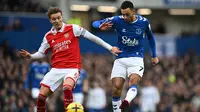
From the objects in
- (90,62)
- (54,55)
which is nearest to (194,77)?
(90,62)

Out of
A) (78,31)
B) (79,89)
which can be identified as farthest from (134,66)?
(79,89)

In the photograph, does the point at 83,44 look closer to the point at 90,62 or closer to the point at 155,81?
the point at 90,62

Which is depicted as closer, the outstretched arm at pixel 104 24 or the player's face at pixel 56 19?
the player's face at pixel 56 19

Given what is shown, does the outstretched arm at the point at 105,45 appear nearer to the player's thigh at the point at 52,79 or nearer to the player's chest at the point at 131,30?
the player's chest at the point at 131,30

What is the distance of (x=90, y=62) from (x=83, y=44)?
11.0 ft

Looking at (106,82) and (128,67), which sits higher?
(128,67)

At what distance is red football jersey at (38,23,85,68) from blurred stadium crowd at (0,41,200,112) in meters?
7.96

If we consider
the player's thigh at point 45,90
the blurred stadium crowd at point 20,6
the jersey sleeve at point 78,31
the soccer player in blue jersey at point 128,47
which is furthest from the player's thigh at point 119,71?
A: the blurred stadium crowd at point 20,6

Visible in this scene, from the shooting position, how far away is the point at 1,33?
31.0 meters

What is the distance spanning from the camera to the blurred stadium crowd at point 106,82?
24344 mm

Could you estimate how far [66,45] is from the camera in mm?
15719

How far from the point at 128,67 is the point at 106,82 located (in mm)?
12099

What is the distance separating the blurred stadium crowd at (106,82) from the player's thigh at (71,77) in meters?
8.03

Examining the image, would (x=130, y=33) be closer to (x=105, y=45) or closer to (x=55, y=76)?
(x=105, y=45)
